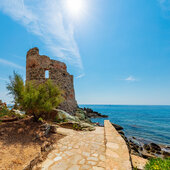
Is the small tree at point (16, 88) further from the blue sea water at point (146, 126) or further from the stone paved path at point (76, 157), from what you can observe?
the blue sea water at point (146, 126)

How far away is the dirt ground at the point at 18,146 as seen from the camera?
250 centimetres

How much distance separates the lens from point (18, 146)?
328 centimetres

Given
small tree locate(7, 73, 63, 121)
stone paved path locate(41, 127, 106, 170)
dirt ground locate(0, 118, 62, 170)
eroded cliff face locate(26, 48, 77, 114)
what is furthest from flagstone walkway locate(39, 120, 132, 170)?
eroded cliff face locate(26, 48, 77, 114)

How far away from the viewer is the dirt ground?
2.50 m

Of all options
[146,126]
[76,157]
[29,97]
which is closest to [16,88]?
[29,97]

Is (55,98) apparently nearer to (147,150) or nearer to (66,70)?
(66,70)

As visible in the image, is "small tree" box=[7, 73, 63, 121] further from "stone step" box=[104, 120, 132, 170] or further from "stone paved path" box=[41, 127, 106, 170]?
"stone step" box=[104, 120, 132, 170]

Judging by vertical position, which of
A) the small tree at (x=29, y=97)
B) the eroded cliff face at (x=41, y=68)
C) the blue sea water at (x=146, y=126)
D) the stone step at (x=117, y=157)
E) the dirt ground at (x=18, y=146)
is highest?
the eroded cliff face at (x=41, y=68)

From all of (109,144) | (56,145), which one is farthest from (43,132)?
(109,144)

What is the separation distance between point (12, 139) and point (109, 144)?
12.9 feet

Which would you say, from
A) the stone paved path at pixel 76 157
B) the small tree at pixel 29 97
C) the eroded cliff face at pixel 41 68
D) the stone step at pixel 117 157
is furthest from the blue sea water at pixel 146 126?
the small tree at pixel 29 97

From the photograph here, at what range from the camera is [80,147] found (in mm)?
3639

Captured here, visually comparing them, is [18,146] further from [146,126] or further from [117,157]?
[146,126]

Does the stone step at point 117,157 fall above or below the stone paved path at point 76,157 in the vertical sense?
above
